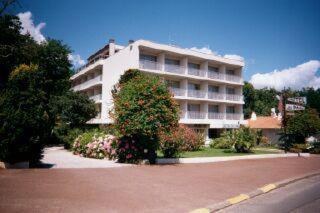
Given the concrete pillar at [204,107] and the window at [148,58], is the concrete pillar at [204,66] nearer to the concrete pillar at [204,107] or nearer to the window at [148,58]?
the concrete pillar at [204,107]

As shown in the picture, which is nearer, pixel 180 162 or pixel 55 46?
pixel 180 162

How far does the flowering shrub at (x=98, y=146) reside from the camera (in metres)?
16.8

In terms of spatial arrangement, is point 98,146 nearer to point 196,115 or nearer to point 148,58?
point 148,58

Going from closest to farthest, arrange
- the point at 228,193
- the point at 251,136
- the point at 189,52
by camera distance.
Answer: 1. the point at 228,193
2. the point at 251,136
3. the point at 189,52

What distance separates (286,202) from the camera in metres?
7.68

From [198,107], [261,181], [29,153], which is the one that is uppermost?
[198,107]

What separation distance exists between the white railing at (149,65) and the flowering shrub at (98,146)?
12.9m

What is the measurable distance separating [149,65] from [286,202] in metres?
24.5

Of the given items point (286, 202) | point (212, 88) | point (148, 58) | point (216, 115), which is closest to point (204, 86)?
point (212, 88)

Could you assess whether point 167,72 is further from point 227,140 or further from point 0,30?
point 0,30

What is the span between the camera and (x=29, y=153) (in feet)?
40.5

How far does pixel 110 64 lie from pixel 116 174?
Result: 24.1 meters

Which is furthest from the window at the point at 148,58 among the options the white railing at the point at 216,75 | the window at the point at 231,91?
the window at the point at 231,91

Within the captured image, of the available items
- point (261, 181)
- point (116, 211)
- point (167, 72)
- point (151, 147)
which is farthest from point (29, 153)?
point (167, 72)
